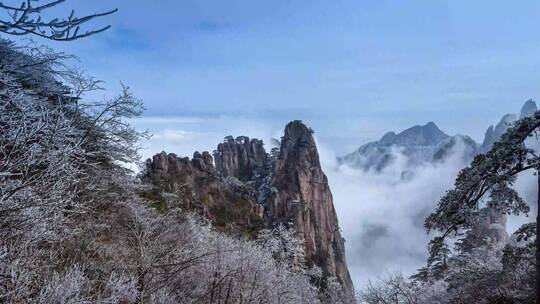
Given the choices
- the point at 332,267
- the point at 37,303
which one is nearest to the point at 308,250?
the point at 332,267

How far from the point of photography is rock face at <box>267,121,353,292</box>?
65688 mm

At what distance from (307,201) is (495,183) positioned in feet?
206

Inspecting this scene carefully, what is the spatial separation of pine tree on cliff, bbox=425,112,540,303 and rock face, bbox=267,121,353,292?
50.8 meters

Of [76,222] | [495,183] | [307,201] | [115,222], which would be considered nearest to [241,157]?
[307,201]

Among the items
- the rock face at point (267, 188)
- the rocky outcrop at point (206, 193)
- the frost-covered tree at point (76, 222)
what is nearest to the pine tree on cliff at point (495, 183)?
the frost-covered tree at point (76, 222)

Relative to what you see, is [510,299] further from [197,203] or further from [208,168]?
[208,168]

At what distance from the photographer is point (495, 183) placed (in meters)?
10.2

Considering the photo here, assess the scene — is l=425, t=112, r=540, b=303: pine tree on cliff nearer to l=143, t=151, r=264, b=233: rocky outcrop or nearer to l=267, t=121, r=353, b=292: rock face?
l=143, t=151, r=264, b=233: rocky outcrop

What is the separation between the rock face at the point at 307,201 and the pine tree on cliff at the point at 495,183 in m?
50.8

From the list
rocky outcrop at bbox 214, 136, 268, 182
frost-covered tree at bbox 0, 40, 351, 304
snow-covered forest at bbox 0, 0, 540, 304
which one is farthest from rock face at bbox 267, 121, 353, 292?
frost-covered tree at bbox 0, 40, 351, 304

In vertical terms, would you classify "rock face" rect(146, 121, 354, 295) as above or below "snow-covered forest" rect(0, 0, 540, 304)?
above

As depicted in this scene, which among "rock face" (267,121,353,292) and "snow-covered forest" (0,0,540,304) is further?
"rock face" (267,121,353,292)

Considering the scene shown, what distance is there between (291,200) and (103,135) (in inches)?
2019

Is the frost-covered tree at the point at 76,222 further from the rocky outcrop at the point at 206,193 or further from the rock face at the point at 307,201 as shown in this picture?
the rock face at the point at 307,201
